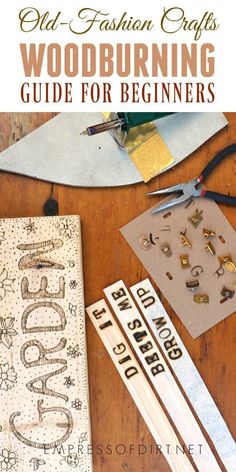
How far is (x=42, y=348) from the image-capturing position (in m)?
0.92

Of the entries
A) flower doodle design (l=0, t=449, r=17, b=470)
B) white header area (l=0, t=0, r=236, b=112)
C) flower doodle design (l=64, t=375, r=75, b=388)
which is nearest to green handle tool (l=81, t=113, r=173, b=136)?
white header area (l=0, t=0, r=236, b=112)

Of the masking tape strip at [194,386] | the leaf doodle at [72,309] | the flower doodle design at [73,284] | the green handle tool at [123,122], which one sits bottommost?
the masking tape strip at [194,386]

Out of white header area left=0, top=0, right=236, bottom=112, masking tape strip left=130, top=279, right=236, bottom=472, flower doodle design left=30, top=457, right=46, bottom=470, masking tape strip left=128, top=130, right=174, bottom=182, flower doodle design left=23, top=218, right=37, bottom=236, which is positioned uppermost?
white header area left=0, top=0, right=236, bottom=112

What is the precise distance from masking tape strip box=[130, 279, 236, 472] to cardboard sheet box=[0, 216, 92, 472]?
5.0 inches

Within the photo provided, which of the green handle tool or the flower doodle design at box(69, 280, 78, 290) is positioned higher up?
the green handle tool

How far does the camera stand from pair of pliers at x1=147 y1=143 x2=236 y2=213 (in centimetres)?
94

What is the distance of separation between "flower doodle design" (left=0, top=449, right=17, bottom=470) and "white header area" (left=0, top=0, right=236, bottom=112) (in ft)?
1.81

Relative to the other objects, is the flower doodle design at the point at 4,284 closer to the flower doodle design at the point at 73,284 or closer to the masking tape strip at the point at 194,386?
the flower doodle design at the point at 73,284

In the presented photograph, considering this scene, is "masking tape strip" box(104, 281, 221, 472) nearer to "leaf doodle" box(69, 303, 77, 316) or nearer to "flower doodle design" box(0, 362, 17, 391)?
"leaf doodle" box(69, 303, 77, 316)

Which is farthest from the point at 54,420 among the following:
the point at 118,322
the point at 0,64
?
the point at 0,64

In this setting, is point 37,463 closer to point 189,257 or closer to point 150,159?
point 189,257

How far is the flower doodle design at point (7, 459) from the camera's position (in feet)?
3.00

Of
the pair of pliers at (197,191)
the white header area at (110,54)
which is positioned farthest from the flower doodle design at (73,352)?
the white header area at (110,54)

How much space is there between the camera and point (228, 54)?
38.5 inches
